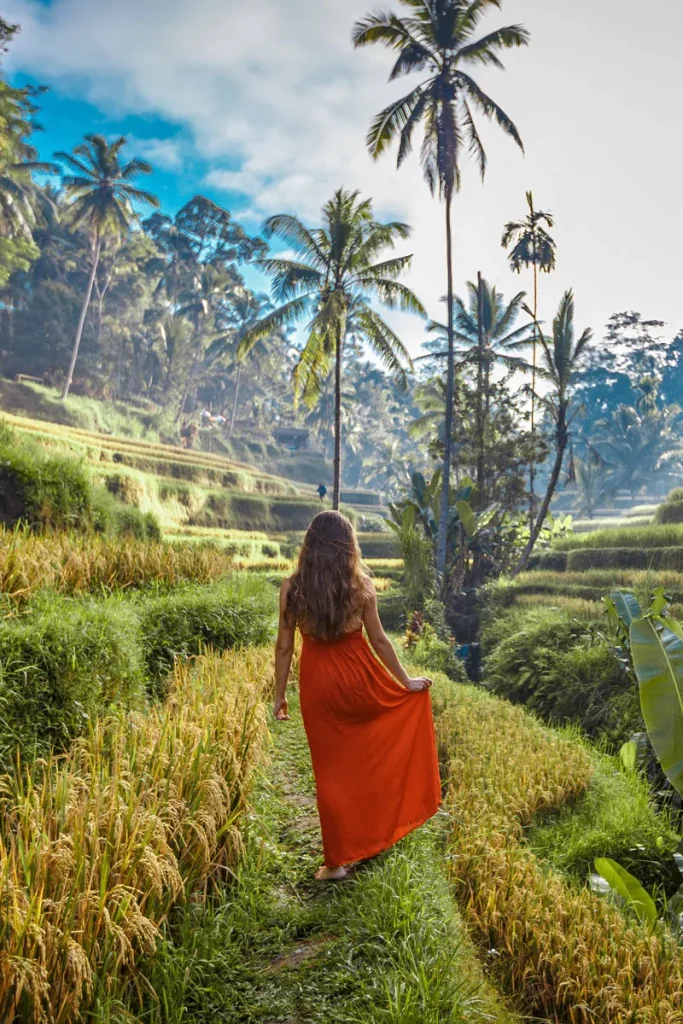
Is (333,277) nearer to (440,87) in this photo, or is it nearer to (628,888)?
(440,87)

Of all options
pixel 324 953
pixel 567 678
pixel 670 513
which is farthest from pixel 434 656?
pixel 670 513

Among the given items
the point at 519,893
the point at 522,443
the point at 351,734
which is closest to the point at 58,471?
the point at 351,734

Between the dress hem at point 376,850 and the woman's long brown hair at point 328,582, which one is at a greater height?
the woman's long brown hair at point 328,582

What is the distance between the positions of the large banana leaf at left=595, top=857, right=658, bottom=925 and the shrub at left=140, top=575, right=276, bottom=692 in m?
3.59

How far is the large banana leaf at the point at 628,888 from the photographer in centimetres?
358

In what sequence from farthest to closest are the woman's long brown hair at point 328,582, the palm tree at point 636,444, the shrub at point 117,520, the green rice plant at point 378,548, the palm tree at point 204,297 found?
the palm tree at point 636,444, the palm tree at point 204,297, the green rice plant at point 378,548, the shrub at point 117,520, the woman's long brown hair at point 328,582

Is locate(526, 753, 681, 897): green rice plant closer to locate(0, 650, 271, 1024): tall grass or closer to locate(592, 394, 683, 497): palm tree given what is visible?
locate(0, 650, 271, 1024): tall grass

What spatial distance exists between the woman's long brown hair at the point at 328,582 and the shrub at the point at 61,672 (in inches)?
76.5

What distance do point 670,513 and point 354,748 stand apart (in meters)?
16.7

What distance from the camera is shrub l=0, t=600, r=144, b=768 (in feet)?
13.2

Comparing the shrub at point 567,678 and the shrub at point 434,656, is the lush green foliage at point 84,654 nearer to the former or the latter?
the shrub at point 567,678

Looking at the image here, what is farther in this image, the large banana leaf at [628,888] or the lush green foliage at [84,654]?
the lush green foliage at [84,654]

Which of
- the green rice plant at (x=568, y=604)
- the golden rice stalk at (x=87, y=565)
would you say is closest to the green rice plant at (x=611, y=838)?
the golden rice stalk at (x=87, y=565)

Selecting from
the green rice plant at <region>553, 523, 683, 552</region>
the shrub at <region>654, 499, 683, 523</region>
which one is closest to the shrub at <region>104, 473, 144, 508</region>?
the green rice plant at <region>553, 523, 683, 552</region>
